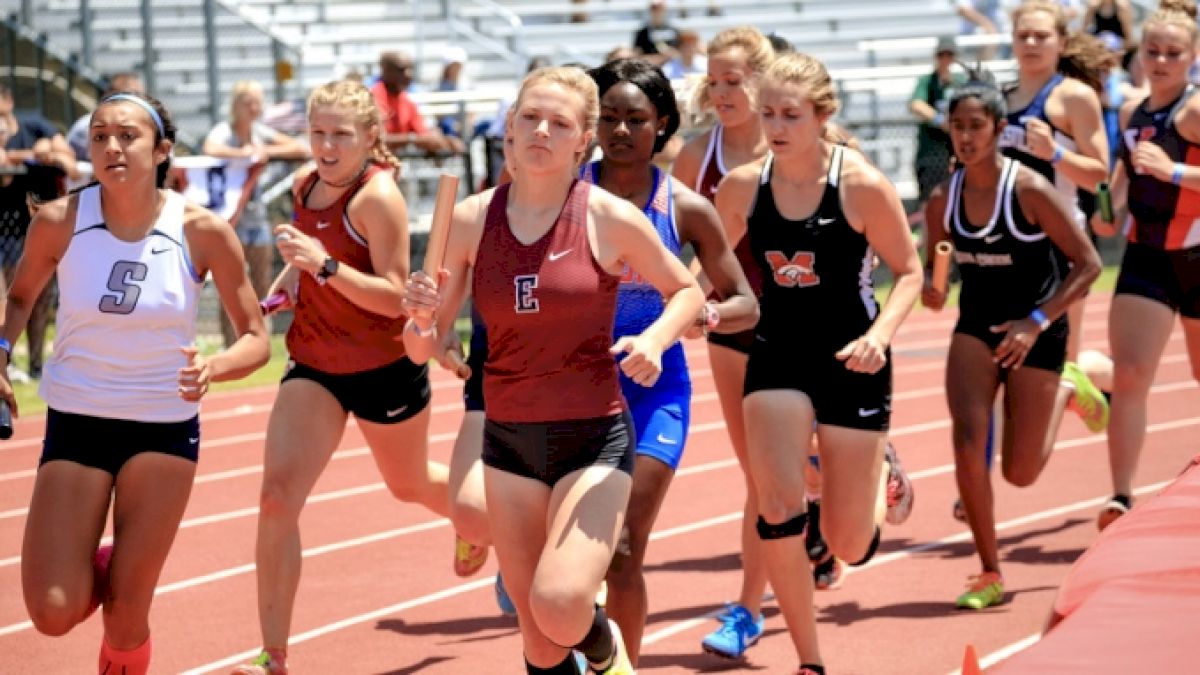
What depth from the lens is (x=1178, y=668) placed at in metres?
4.00

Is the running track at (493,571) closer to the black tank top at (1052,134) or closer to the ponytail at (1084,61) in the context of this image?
the black tank top at (1052,134)

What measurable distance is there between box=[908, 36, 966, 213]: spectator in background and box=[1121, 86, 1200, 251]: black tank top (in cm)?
926

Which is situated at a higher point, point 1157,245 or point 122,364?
point 122,364

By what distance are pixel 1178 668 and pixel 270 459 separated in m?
3.58

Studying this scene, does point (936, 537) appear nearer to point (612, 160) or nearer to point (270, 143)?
point (612, 160)

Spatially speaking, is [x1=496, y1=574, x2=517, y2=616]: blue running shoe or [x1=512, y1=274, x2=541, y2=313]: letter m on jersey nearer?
[x1=512, y1=274, x2=541, y2=313]: letter m on jersey

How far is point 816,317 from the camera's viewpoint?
6742 mm

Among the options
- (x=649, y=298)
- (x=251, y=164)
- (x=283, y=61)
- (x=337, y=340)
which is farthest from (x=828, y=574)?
(x=283, y=61)

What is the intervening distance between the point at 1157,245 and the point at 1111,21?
11241mm

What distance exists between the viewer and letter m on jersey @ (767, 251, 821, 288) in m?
6.71

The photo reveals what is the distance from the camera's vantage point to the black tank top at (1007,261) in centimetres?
793

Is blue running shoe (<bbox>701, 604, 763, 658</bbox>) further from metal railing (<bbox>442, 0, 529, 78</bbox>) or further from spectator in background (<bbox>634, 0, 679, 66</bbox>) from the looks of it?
metal railing (<bbox>442, 0, 529, 78</bbox>)

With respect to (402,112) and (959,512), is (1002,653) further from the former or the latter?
(402,112)

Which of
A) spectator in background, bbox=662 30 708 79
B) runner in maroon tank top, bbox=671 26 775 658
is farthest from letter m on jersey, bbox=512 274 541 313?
spectator in background, bbox=662 30 708 79
